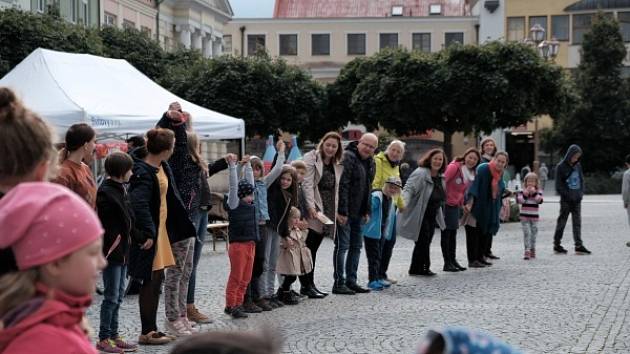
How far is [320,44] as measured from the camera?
7556cm

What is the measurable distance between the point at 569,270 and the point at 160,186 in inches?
326

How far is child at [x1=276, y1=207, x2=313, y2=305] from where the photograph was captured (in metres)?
11.4

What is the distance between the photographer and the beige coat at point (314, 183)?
12039 millimetres

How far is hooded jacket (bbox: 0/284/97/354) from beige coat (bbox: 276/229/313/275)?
8.69 m

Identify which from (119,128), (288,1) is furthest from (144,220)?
(288,1)

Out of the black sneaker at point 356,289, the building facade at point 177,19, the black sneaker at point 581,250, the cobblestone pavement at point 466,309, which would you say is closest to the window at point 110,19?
the building facade at point 177,19

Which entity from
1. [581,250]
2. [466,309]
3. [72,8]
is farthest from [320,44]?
[466,309]

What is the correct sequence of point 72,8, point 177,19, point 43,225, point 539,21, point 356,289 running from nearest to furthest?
1. point 43,225
2. point 356,289
3. point 72,8
4. point 177,19
5. point 539,21

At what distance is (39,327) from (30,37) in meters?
26.1

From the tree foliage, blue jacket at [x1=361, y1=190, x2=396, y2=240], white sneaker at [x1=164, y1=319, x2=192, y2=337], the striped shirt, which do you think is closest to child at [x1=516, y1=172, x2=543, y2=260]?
the striped shirt

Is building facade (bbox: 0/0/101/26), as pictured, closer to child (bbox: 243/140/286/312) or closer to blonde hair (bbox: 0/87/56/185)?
child (bbox: 243/140/286/312)

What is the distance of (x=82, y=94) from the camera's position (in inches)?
640

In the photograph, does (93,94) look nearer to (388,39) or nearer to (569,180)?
(569,180)

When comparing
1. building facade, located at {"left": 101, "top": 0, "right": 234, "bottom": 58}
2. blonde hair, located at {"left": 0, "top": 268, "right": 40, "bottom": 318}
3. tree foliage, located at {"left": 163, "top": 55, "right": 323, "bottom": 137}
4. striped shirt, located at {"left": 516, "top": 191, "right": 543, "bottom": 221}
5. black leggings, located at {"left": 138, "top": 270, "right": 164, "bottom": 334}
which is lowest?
black leggings, located at {"left": 138, "top": 270, "right": 164, "bottom": 334}
